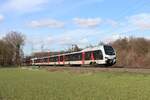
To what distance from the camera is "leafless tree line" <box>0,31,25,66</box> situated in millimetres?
133125

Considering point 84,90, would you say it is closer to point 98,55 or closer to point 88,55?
point 98,55

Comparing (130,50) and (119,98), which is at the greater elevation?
(130,50)

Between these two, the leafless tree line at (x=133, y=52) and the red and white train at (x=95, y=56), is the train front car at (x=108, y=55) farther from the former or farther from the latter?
the leafless tree line at (x=133, y=52)

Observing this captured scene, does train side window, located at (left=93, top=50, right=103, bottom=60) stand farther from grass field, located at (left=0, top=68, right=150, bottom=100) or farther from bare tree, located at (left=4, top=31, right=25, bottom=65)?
bare tree, located at (left=4, top=31, right=25, bottom=65)

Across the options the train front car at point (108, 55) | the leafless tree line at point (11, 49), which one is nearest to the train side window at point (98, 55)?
the train front car at point (108, 55)

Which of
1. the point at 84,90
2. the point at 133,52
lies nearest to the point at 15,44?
the point at 133,52

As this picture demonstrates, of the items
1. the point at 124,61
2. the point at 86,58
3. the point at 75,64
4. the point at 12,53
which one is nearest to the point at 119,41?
the point at 124,61

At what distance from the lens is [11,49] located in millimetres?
136500

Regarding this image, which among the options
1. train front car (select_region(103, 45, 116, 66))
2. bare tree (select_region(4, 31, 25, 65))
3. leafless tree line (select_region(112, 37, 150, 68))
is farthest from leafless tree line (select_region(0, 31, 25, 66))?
train front car (select_region(103, 45, 116, 66))

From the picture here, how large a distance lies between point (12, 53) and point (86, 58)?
86.4 meters

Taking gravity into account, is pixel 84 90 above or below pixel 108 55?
below

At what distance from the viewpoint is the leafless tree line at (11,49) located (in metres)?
133

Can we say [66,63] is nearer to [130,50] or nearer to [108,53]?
[130,50]

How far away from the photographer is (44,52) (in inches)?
5856
